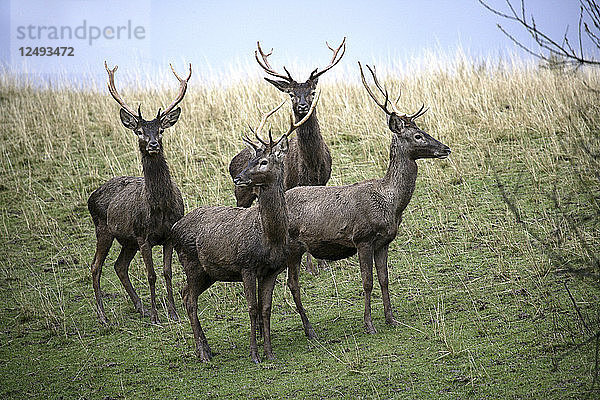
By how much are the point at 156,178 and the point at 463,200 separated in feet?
17.2

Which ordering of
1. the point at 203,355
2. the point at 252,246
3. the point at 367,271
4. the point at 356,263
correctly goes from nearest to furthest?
the point at 252,246
the point at 203,355
the point at 367,271
the point at 356,263

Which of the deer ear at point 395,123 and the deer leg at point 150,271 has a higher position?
the deer ear at point 395,123

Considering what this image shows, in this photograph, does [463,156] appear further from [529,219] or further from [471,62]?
[471,62]

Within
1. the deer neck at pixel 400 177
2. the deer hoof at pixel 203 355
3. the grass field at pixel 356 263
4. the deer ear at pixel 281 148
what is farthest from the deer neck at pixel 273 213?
the deer neck at pixel 400 177

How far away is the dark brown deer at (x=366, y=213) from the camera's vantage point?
8445 millimetres

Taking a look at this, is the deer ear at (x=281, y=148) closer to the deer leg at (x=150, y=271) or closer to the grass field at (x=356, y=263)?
the grass field at (x=356, y=263)

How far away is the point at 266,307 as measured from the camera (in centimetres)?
774

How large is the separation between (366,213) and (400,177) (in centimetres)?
71

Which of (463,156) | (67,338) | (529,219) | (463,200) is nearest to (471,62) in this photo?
(463,156)

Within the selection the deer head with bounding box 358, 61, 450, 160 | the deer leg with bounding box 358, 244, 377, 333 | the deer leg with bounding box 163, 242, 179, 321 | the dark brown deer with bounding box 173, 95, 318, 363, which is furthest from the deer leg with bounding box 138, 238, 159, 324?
the deer head with bounding box 358, 61, 450, 160

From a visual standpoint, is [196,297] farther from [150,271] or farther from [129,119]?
[129,119]

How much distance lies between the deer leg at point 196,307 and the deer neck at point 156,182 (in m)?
1.74

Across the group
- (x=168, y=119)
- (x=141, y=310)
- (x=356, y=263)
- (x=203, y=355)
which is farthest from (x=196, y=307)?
(x=356, y=263)

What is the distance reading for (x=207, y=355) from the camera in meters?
7.98
